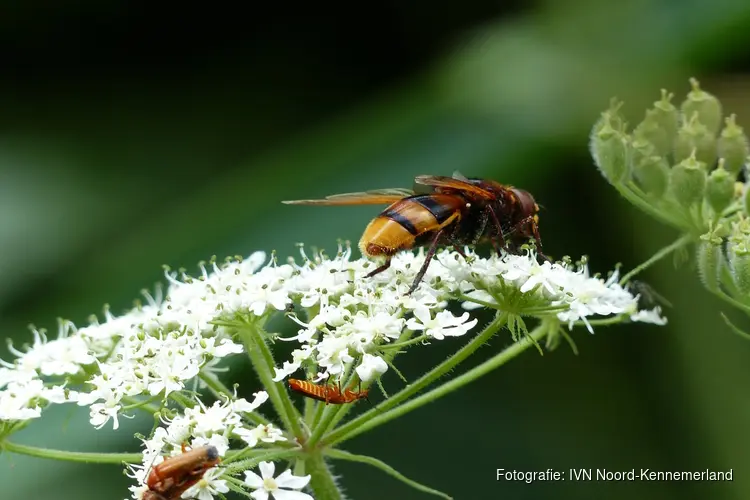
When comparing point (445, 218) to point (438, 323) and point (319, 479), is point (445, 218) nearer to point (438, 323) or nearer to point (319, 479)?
point (438, 323)

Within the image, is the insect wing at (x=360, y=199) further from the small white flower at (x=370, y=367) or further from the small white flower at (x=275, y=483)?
the small white flower at (x=275, y=483)

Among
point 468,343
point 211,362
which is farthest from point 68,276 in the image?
point 468,343

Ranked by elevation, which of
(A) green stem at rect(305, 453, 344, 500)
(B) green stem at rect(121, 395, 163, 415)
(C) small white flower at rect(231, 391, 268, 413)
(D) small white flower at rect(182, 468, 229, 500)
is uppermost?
(B) green stem at rect(121, 395, 163, 415)

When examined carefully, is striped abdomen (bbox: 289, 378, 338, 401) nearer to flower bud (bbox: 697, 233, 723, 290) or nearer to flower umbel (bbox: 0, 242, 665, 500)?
flower umbel (bbox: 0, 242, 665, 500)

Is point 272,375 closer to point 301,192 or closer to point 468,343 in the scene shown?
point 468,343

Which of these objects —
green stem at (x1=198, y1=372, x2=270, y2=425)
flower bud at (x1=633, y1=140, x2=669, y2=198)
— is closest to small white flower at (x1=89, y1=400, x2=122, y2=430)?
green stem at (x1=198, y1=372, x2=270, y2=425)

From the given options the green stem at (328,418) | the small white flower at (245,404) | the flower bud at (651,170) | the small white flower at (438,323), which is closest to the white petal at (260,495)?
the small white flower at (245,404)
